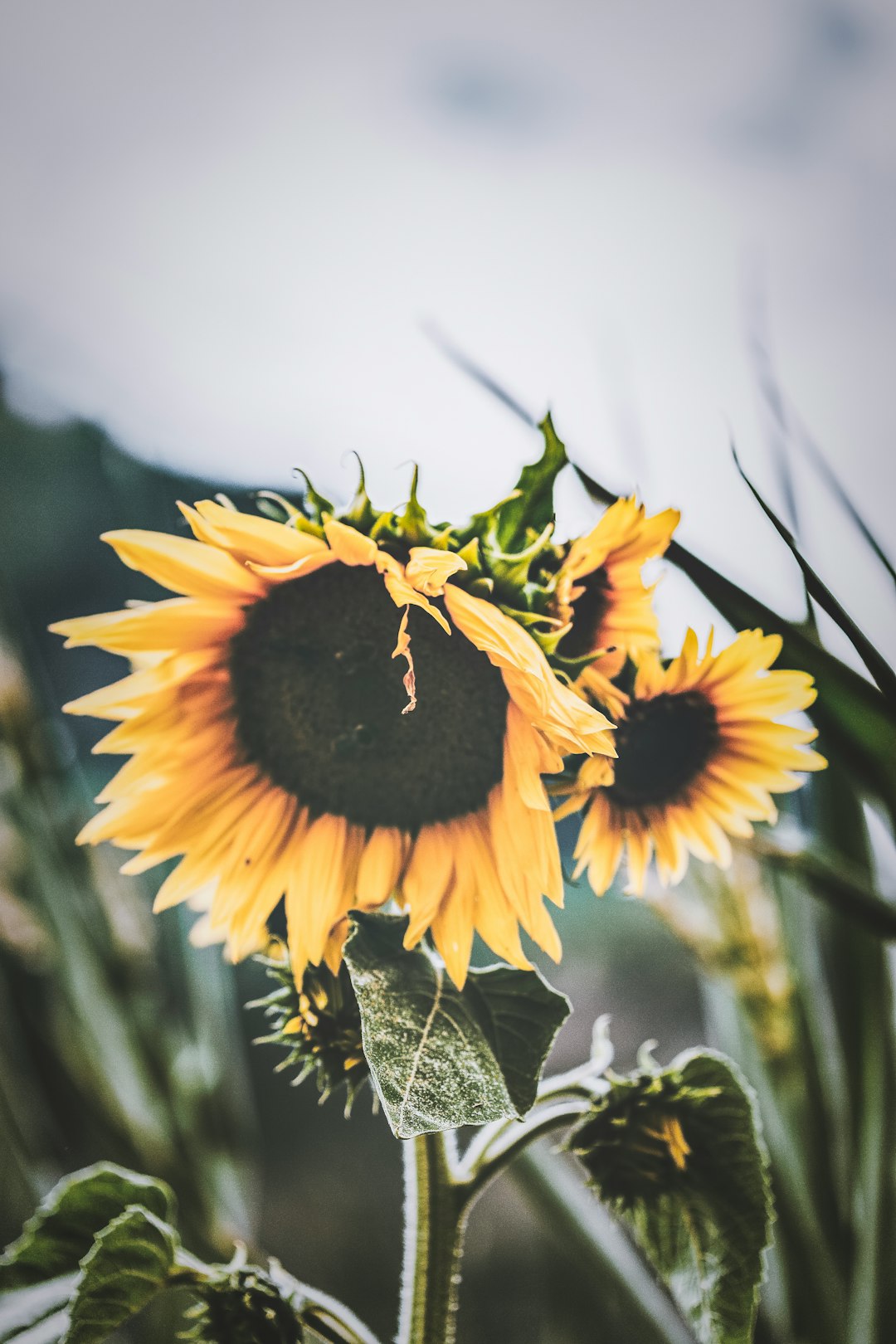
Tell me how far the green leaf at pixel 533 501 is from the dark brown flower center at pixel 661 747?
0.10m

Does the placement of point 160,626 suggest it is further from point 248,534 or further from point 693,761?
point 693,761

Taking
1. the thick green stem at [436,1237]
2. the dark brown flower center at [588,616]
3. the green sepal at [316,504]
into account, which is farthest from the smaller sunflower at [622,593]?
the thick green stem at [436,1237]

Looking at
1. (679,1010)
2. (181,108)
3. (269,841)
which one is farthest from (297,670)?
(679,1010)

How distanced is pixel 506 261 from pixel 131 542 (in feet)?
1.22

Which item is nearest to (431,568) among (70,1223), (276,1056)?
(70,1223)

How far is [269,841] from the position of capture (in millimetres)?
434

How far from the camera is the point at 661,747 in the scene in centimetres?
41

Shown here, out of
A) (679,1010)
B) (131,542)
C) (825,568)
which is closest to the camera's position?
(131,542)

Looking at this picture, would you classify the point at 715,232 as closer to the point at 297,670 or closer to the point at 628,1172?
the point at 297,670

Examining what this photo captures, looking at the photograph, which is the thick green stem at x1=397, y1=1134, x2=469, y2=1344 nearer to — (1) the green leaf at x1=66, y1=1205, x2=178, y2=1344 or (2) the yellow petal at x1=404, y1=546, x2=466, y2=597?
(1) the green leaf at x1=66, y1=1205, x2=178, y2=1344

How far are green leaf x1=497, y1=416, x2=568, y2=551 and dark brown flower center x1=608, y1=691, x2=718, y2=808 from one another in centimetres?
10

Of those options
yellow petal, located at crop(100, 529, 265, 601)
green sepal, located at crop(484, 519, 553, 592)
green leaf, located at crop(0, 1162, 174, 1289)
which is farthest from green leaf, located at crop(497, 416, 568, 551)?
green leaf, located at crop(0, 1162, 174, 1289)

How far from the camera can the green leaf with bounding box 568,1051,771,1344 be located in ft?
1.24

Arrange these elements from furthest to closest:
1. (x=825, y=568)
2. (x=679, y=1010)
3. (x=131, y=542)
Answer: (x=679, y=1010) → (x=825, y=568) → (x=131, y=542)
